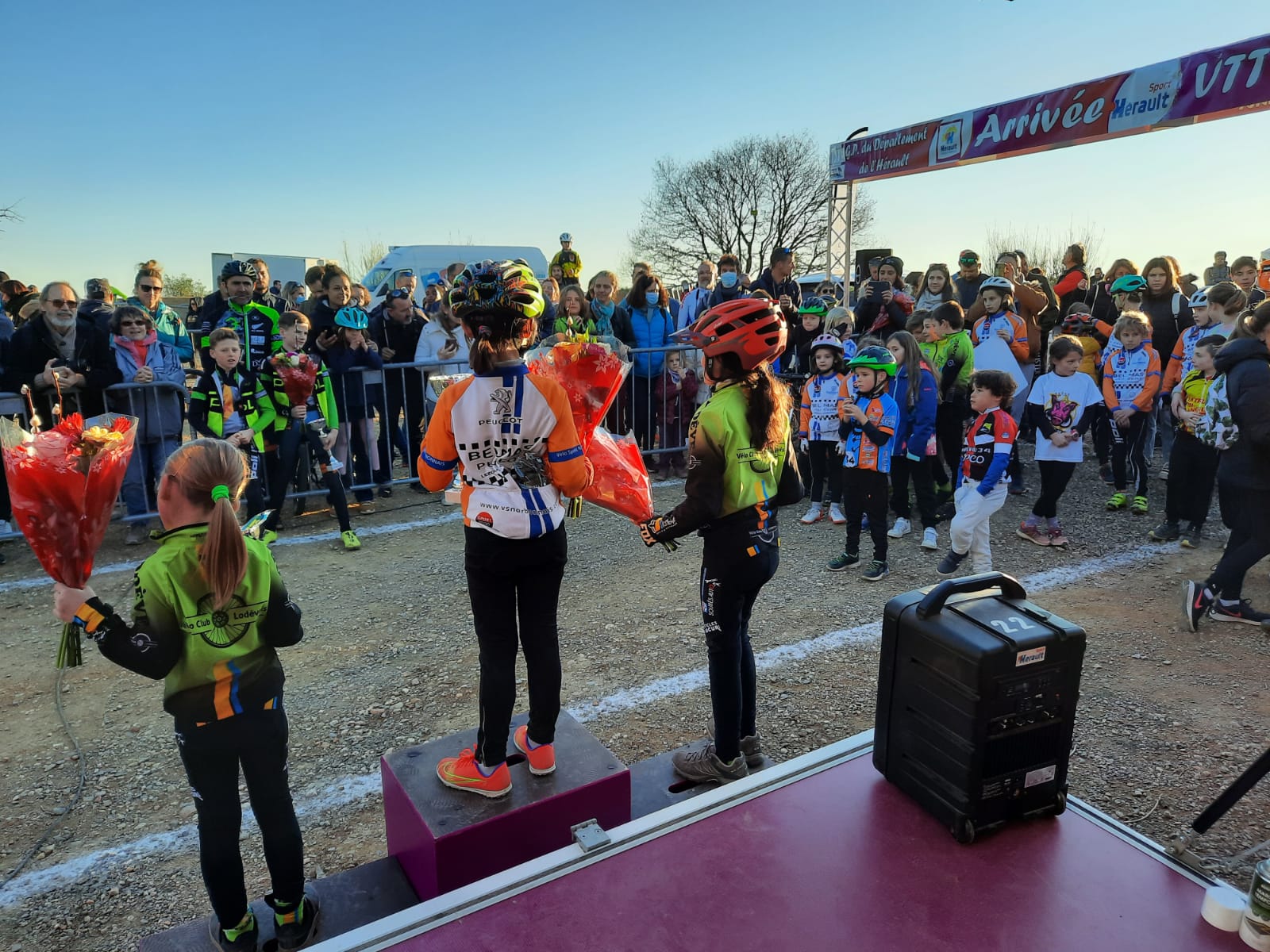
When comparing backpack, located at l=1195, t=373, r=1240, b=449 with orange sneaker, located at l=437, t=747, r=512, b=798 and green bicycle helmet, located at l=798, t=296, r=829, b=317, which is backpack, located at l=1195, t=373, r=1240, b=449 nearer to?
green bicycle helmet, located at l=798, t=296, r=829, b=317

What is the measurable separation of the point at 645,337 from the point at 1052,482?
4.64 m

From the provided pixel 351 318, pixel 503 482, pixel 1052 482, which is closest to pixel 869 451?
pixel 1052 482

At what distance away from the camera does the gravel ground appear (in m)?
3.27

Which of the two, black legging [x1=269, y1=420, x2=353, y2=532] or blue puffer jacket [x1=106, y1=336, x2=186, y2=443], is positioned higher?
blue puffer jacket [x1=106, y1=336, x2=186, y2=443]

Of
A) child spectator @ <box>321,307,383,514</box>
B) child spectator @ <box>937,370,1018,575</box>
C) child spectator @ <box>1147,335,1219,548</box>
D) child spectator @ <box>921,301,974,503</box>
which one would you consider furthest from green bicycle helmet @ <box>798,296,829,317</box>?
child spectator @ <box>321,307,383,514</box>

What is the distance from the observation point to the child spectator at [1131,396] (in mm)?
7773

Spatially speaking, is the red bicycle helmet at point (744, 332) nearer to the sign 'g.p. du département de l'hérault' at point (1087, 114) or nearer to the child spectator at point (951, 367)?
the child spectator at point (951, 367)

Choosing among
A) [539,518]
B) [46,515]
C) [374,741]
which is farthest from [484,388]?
[374,741]

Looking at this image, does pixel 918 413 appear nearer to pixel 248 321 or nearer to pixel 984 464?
pixel 984 464

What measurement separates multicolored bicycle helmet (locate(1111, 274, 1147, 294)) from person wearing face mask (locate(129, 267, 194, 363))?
970cm

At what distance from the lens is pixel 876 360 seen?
20.6ft

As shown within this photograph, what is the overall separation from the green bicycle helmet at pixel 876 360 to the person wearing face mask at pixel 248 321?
200 inches

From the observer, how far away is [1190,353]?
25.1 ft

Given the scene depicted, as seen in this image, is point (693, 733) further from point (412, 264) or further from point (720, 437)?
point (412, 264)
